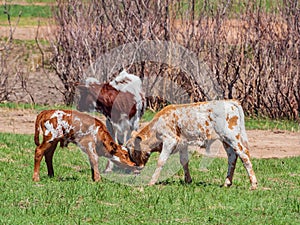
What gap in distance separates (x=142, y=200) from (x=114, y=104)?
3429 millimetres

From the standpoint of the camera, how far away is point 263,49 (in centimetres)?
1959

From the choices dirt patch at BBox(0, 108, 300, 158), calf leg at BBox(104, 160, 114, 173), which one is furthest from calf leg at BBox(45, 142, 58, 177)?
dirt patch at BBox(0, 108, 300, 158)

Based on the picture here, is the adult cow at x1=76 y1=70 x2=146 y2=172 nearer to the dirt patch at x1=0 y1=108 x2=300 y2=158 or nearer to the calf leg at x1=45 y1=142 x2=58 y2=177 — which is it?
the calf leg at x1=45 y1=142 x2=58 y2=177

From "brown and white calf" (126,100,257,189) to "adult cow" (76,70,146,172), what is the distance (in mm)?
1635

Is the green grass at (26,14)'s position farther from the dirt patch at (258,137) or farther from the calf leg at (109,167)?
the calf leg at (109,167)

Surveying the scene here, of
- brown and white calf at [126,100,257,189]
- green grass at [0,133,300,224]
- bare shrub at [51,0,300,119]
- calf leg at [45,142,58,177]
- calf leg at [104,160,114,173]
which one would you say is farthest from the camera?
bare shrub at [51,0,300,119]

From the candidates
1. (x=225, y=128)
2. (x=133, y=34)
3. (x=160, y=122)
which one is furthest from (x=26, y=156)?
(x=133, y=34)

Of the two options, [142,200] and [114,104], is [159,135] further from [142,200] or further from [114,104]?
[114,104]

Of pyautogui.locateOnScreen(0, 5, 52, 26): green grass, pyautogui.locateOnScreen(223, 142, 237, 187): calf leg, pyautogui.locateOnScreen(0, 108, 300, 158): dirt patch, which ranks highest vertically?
pyautogui.locateOnScreen(223, 142, 237, 187): calf leg

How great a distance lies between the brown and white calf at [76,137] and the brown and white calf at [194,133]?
0.29 meters

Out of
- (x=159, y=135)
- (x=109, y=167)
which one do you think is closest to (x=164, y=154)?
(x=159, y=135)

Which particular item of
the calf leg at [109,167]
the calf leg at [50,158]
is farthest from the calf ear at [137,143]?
the calf leg at [50,158]

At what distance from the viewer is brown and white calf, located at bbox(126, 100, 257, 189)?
34.9ft

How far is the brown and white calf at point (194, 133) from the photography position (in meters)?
10.6
